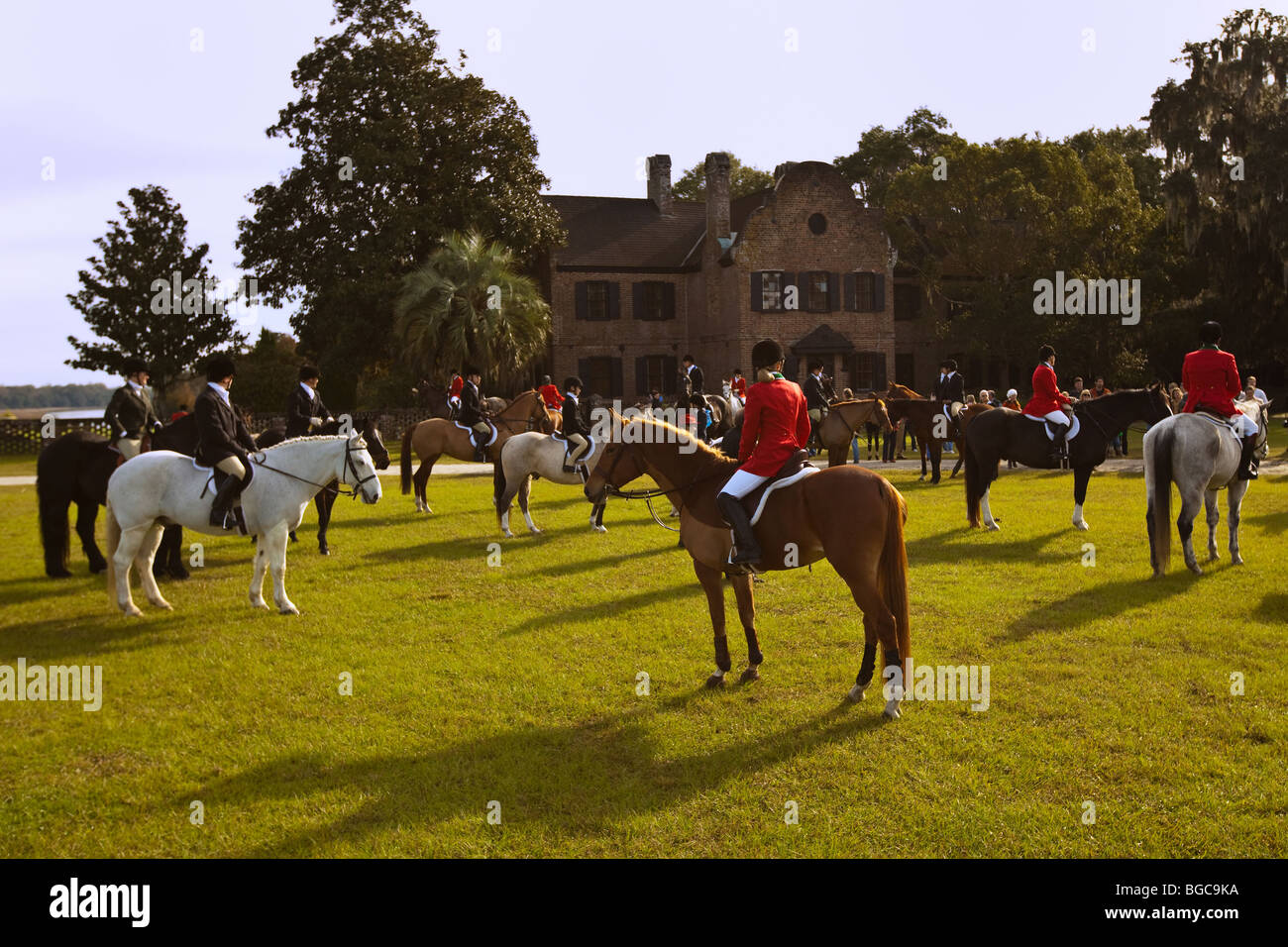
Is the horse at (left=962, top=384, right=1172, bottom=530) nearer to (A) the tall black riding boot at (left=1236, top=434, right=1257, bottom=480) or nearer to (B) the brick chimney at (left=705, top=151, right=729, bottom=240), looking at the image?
(A) the tall black riding boot at (left=1236, top=434, right=1257, bottom=480)

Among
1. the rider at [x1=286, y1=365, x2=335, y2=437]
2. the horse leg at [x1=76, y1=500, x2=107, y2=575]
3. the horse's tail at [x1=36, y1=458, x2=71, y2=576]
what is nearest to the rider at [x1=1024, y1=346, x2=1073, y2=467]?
the rider at [x1=286, y1=365, x2=335, y2=437]

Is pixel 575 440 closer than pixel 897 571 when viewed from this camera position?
No

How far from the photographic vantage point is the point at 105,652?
28.1ft

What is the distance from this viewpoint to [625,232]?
149 feet

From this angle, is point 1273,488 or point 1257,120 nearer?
point 1273,488

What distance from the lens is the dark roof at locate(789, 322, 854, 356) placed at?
1654 inches

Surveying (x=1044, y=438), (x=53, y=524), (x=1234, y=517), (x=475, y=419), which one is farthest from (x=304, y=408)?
(x=1234, y=517)

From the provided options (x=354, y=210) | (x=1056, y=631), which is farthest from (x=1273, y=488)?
(x=354, y=210)

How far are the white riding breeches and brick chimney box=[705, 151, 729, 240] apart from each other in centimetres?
3772

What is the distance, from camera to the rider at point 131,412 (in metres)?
11.6

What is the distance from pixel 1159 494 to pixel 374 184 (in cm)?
3362

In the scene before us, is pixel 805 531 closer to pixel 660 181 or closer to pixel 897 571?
pixel 897 571
